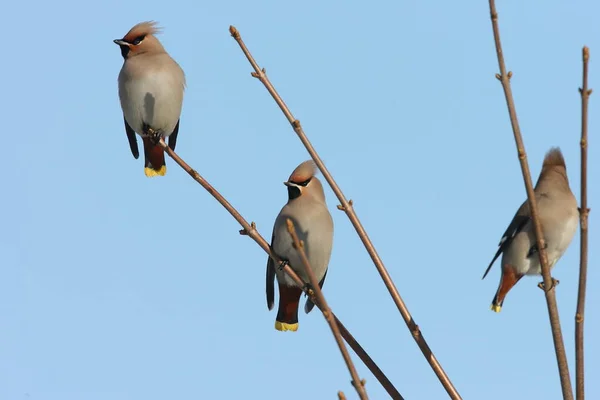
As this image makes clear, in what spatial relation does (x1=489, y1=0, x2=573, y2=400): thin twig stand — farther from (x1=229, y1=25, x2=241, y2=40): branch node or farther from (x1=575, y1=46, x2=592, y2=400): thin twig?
(x1=229, y1=25, x2=241, y2=40): branch node

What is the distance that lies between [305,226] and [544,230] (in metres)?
1.39

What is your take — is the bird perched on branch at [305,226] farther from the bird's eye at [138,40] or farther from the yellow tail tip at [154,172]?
the bird's eye at [138,40]

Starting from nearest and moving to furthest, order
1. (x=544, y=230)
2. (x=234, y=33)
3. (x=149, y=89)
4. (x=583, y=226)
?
(x=583, y=226) < (x=234, y=33) < (x=544, y=230) < (x=149, y=89)

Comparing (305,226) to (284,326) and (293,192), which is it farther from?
(284,326)

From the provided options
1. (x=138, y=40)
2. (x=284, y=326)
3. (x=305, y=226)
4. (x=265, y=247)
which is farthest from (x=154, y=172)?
(x=265, y=247)

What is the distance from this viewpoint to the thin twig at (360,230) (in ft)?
7.95

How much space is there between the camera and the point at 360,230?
8.66ft

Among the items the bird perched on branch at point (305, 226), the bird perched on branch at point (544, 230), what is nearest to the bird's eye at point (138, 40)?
the bird perched on branch at point (305, 226)

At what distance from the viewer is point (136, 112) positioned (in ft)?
19.4

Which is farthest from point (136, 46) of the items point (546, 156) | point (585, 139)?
point (585, 139)

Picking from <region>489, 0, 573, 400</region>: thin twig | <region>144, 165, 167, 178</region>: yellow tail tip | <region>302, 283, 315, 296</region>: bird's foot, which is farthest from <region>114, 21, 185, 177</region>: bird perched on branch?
<region>489, 0, 573, 400</region>: thin twig

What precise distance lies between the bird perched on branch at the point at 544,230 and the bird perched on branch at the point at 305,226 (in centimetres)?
107

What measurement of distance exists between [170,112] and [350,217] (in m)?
3.60

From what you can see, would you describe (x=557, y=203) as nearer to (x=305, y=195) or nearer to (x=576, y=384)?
(x=305, y=195)
